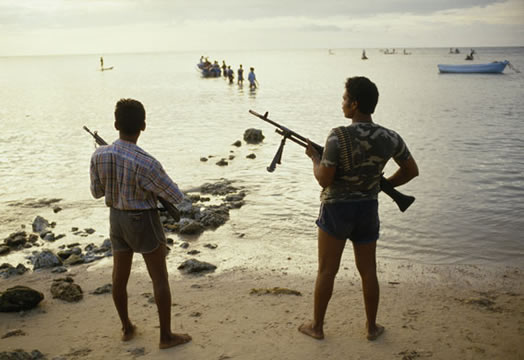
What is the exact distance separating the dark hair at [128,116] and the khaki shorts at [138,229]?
1.88 feet

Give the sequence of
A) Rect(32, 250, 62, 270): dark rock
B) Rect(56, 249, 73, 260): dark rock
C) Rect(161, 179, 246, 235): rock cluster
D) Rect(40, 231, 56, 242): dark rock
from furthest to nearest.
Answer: Rect(161, 179, 246, 235): rock cluster < Rect(40, 231, 56, 242): dark rock < Rect(56, 249, 73, 260): dark rock < Rect(32, 250, 62, 270): dark rock

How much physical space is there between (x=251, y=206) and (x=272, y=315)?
400 cm

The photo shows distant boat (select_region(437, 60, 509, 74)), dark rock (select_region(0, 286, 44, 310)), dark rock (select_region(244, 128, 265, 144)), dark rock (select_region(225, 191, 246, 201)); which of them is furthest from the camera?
distant boat (select_region(437, 60, 509, 74))

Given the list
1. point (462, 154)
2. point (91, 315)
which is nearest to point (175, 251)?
point (91, 315)

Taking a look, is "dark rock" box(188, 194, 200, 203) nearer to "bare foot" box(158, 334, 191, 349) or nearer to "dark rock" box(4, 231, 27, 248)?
"dark rock" box(4, 231, 27, 248)

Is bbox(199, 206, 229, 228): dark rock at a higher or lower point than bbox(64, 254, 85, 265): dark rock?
higher

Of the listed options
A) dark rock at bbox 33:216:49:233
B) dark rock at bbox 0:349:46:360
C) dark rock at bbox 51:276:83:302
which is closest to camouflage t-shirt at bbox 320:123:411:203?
dark rock at bbox 0:349:46:360

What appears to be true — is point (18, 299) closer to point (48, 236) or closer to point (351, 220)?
point (48, 236)

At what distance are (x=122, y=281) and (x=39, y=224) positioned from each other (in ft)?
14.1

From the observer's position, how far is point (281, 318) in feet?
13.1

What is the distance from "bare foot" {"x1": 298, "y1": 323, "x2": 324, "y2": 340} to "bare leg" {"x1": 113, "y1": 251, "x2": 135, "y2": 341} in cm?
143

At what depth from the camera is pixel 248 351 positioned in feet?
11.2

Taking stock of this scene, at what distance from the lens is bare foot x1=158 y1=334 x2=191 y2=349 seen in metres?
3.42

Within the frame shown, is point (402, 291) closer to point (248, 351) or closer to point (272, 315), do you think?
point (272, 315)
